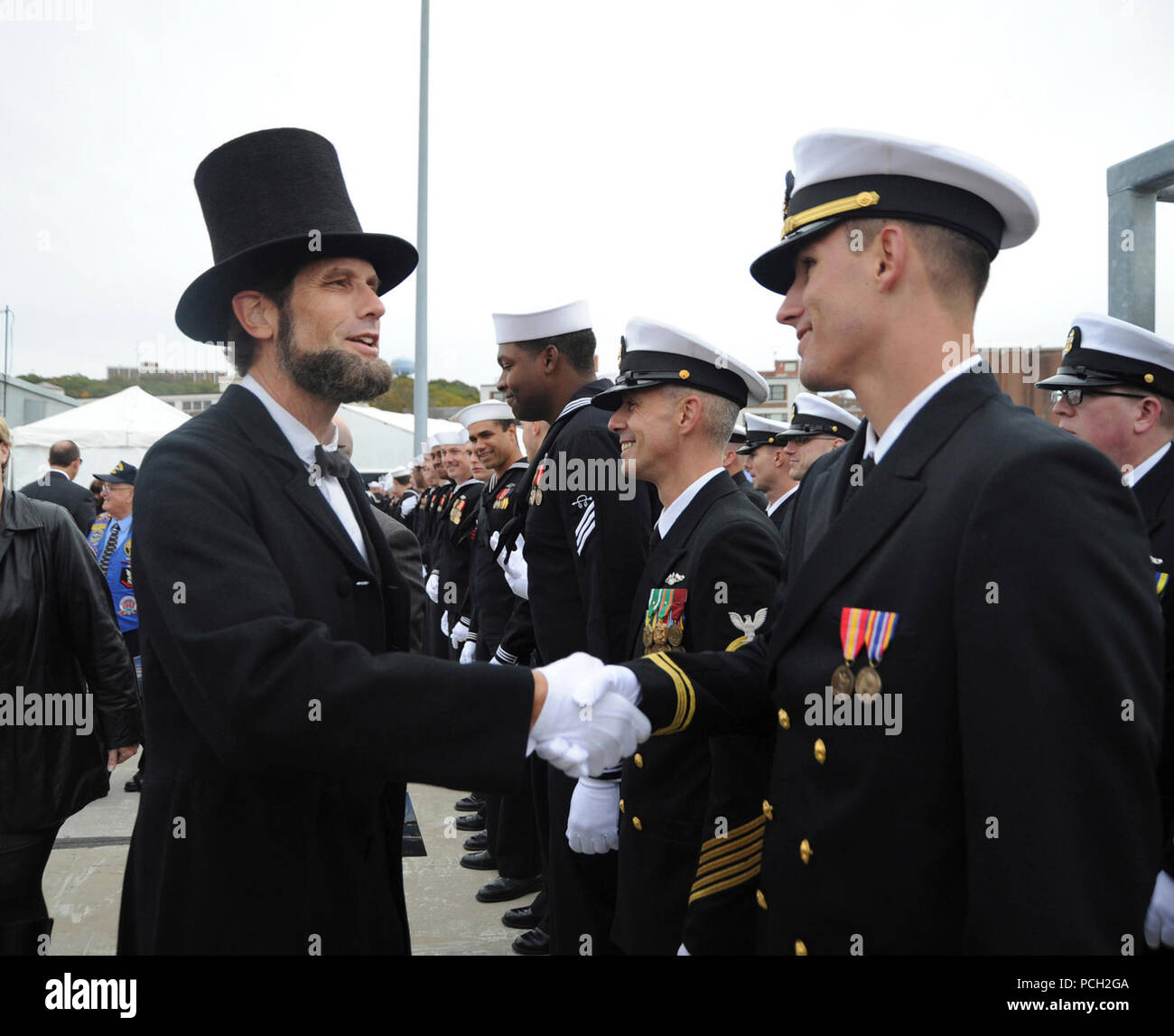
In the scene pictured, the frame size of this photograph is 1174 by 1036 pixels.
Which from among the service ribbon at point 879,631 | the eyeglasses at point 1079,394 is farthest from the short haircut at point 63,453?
the service ribbon at point 879,631

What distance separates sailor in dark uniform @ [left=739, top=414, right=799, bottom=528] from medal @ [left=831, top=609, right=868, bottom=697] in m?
5.45

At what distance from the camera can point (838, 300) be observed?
2010 mm

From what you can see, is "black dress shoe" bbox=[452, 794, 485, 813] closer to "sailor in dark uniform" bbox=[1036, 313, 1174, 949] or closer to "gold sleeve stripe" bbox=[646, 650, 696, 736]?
"sailor in dark uniform" bbox=[1036, 313, 1174, 949]

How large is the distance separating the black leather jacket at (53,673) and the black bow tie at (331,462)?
2.12 metres

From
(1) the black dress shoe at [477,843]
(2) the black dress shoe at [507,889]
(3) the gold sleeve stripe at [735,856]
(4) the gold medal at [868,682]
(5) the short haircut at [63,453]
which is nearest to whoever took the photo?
(4) the gold medal at [868,682]

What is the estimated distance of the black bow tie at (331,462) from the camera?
2.39m

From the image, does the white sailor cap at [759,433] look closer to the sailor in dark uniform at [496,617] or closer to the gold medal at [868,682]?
the sailor in dark uniform at [496,617]

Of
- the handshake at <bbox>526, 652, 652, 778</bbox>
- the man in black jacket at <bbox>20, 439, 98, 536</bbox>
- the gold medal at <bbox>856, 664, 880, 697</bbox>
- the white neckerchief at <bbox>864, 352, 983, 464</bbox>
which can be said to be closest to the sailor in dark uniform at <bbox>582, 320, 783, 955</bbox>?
the handshake at <bbox>526, 652, 652, 778</bbox>

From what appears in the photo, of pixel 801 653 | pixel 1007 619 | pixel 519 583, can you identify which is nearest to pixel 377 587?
Answer: pixel 801 653

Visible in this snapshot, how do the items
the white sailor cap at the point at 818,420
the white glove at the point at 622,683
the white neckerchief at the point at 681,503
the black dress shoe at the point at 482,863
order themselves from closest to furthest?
1. the white glove at the point at 622,683
2. the white neckerchief at the point at 681,503
3. the black dress shoe at the point at 482,863
4. the white sailor cap at the point at 818,420

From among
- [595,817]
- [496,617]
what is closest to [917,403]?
[595,817]

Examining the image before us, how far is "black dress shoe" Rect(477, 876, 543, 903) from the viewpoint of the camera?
5.41 meters

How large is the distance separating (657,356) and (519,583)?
2.55 m

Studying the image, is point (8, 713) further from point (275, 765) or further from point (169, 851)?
point (275, 765)
